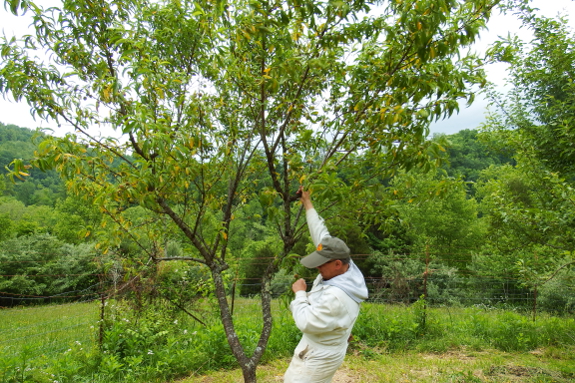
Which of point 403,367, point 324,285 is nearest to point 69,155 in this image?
point 324,285

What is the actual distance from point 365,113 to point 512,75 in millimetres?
6106

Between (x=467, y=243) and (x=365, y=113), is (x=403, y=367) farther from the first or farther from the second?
(x=467, y=243)

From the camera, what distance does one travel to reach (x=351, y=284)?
250 centimetres

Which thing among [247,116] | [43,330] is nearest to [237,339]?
[247,116]

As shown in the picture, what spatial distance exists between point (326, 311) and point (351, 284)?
27 cm

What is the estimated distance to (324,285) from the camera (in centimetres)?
253

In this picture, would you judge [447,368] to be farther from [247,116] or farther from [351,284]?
[247,116]

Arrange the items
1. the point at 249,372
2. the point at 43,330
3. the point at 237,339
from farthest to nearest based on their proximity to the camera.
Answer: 1. the point at 43,330
2. the point at 237,339
3. the point at 249,372

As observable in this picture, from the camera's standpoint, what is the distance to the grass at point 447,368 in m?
5.01

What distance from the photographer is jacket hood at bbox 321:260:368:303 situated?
247 cm

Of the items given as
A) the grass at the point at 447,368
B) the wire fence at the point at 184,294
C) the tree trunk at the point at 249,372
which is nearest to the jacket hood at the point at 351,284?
the wire fence at the point at 184,294

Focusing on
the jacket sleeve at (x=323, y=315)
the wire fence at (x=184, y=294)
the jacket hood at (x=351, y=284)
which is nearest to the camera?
the jacket sleeve at (x=323, y=315)

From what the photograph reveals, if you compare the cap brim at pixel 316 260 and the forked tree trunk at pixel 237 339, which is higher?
the cap brim at pixel 316 260

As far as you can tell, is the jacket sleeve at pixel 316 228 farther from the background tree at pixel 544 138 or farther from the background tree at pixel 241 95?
the background tree at pixel 544 138
